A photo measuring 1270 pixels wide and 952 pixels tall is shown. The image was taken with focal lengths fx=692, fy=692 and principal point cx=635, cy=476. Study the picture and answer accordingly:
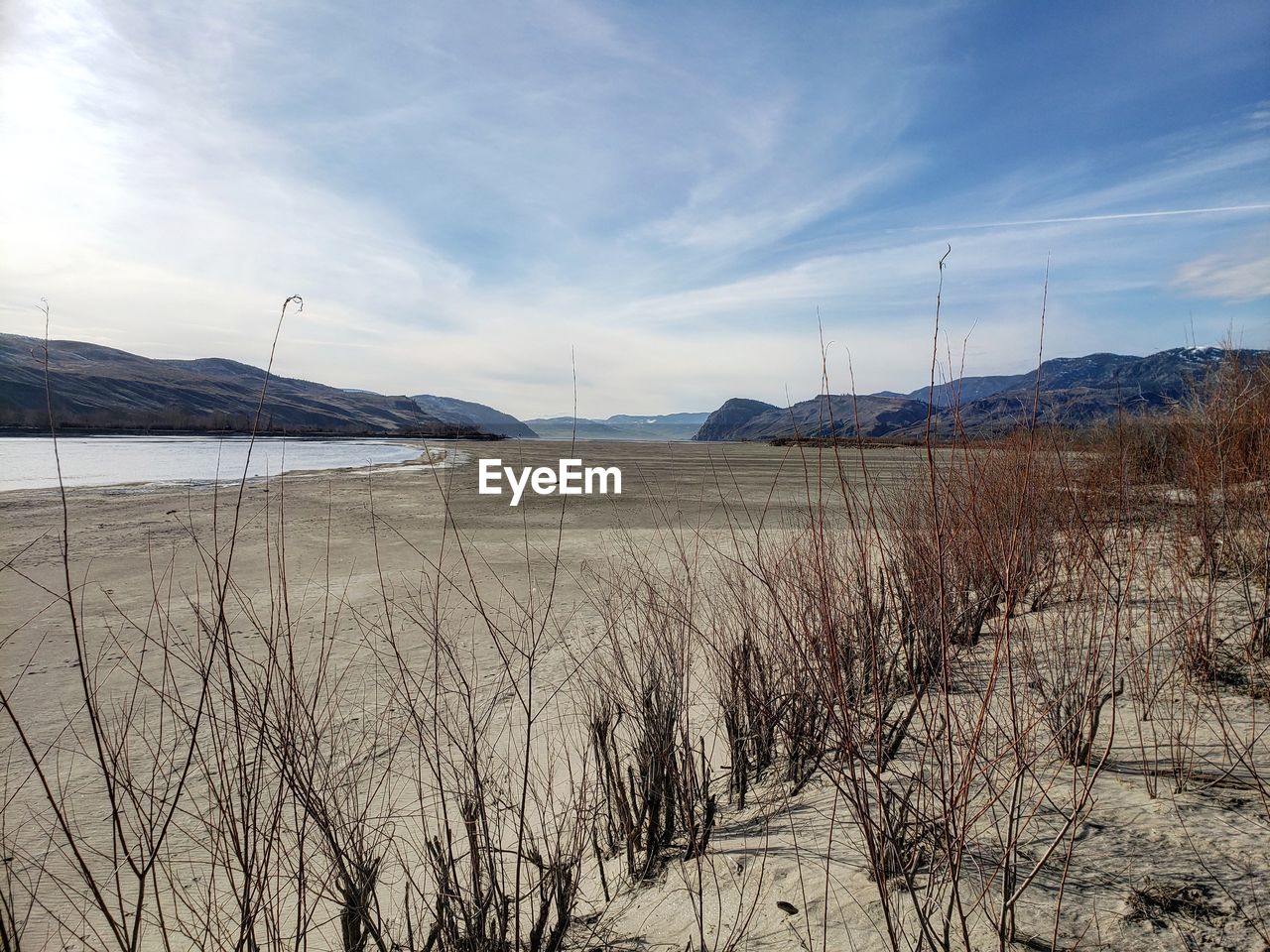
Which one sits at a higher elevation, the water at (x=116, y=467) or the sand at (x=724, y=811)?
the water at (x=116, y=467)

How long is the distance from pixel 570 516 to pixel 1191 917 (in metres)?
13.7

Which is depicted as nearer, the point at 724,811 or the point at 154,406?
the point at 724,811

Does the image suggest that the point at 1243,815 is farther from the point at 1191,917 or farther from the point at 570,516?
Answer: the point at 570,516

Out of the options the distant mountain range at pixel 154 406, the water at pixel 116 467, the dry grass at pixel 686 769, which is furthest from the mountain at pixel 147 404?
the dry grass at pixel 686 769

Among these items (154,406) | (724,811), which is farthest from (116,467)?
(154,406)

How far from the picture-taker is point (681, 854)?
2945 mm

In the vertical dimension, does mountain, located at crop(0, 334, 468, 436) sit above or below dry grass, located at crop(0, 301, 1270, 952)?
above

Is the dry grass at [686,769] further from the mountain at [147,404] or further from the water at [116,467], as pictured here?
the mountain at [147,404]

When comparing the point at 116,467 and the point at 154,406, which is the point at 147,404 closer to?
the point at 154,406

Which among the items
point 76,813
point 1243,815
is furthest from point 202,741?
point 1243,815

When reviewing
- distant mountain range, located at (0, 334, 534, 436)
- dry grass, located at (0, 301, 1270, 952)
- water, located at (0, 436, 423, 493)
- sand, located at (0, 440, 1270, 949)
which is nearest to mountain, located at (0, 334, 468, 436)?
distant mountain range, located at (0, 334, 534, 436)

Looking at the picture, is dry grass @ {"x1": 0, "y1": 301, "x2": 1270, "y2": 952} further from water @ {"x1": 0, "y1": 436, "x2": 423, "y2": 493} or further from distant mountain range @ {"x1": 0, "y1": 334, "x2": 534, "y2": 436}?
Result: distant mountain range @ {"x1": 0, "y1": 334, "x2": 534, "y2": 436}

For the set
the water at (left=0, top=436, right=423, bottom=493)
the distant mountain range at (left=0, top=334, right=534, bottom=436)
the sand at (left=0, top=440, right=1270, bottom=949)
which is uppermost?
the distant mountain range at (left=0, top=334, right=534, bottom=436)

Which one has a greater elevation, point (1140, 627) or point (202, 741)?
point (1140, 627)
